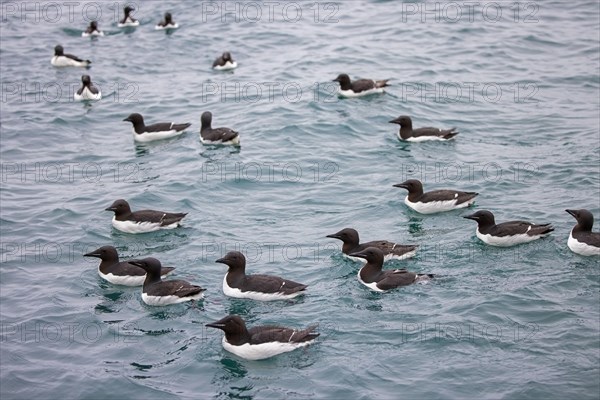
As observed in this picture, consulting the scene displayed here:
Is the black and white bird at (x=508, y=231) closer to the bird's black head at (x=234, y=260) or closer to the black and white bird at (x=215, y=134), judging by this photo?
the bird's black head at (x=234, y=260)

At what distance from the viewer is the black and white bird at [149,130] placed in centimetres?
2639

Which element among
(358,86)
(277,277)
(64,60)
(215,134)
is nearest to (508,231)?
(277,277)

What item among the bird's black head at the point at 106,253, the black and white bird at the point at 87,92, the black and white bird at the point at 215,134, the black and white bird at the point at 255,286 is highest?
the black and white bird at the point at 87,92

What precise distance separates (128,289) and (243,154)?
7.69 metres

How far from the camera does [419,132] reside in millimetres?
25500

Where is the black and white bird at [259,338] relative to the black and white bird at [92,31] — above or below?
below

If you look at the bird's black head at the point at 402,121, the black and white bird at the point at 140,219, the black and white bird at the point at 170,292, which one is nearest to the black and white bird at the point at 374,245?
the black and white bird at the point at 170,292

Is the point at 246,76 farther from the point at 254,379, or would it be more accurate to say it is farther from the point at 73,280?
the point at 254,379

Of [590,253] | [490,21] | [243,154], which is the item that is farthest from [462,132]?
[490,21]

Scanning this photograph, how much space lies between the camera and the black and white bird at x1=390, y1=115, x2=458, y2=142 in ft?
83.5

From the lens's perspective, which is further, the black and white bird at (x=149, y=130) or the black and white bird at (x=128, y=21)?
the black and white bird at (x=128, y=21)

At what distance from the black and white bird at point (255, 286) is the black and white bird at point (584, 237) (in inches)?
218

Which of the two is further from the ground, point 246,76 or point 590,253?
point 246,76

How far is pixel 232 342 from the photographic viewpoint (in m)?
15.6
